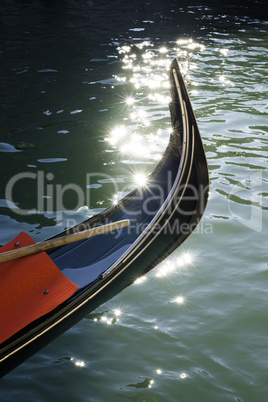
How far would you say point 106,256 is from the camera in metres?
3.48

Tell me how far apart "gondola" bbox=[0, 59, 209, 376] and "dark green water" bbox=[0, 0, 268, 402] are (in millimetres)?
343

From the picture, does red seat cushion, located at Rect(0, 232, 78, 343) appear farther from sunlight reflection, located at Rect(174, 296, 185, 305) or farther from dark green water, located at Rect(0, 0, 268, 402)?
sunlight reflection, located at Rect(174, 296, 185, 305)

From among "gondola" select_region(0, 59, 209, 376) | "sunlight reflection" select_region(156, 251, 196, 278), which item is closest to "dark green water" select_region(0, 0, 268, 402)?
"sunlight reflection" select_region(156, 251, 196, 278)

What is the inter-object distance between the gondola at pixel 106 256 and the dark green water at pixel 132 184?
343mm

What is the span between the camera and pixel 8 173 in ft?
18.0

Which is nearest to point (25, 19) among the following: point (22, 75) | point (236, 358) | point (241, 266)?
point (22, 75)

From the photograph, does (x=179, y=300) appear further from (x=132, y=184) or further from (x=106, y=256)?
(x=132, y=184)

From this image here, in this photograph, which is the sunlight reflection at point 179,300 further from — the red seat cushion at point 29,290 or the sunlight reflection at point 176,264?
the red seat cushion at point 29,290


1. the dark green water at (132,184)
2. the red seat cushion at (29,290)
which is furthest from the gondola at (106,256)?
the dark green water at (132,184)

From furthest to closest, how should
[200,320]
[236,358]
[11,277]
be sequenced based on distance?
[200,320] → [236,358] → [11,277]

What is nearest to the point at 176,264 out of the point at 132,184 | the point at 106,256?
the point at 106,256

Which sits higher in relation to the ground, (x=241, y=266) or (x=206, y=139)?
(x=206, y=139)

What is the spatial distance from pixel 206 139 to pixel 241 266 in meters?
2.80

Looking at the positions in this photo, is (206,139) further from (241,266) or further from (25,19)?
(25,19)
